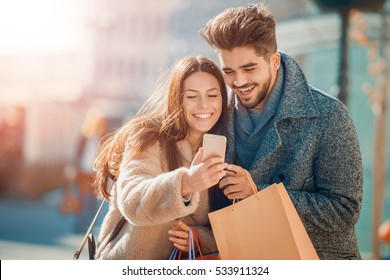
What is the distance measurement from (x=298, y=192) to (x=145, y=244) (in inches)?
19.2

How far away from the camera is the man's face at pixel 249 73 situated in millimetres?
2264

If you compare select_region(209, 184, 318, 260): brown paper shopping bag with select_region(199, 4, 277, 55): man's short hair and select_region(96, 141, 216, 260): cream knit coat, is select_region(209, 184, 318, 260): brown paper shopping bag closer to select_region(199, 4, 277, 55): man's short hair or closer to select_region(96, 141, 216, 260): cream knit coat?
select_region(96, 141, 216, 260): cream knit coat

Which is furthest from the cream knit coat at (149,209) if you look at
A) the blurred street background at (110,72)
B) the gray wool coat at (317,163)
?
the blurred street background at (110,72)

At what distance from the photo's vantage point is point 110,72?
399cm

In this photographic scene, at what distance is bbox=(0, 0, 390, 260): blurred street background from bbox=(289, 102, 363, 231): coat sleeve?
784mm

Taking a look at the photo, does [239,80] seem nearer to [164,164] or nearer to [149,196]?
[164,164]

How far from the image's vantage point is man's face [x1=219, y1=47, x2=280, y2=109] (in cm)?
226

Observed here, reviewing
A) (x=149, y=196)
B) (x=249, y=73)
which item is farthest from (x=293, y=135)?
(x=149, y=196)

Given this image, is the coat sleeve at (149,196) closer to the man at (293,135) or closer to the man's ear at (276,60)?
the man at (293,135)

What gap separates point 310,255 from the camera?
2127 millimetres

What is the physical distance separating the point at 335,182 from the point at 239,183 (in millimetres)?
306

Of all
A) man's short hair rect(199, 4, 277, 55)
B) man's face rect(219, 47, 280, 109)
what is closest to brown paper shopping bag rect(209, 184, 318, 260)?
man's face rect(219, 47, 280, 109)

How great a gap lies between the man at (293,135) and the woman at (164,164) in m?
0.09
